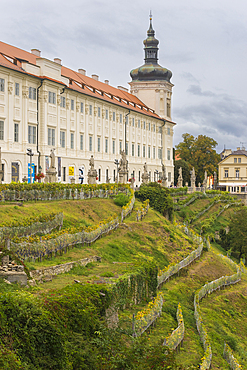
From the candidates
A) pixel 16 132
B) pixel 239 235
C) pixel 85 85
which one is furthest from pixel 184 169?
pixel 16 132

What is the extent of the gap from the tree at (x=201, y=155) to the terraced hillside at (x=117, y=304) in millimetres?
65783

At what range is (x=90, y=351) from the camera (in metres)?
13.9

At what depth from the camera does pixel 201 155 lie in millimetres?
106812

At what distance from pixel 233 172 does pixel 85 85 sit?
49.3 meters

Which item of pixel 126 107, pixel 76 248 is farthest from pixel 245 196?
pixel 76 248

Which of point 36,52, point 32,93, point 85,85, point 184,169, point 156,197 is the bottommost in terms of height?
point 156,197

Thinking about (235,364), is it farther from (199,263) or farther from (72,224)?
(199,263)

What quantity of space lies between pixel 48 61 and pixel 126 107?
80.7 ft

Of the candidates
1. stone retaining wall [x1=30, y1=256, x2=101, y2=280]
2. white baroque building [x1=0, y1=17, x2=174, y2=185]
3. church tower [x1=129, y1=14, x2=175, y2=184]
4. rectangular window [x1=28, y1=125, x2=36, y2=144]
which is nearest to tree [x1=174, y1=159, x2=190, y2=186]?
church tower [x1=129, y1=14, x2=175, y2=184]

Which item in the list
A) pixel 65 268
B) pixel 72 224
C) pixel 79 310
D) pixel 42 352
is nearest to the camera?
pixel 42 352

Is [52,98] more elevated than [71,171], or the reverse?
[52,98]

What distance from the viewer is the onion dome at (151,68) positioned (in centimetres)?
9569

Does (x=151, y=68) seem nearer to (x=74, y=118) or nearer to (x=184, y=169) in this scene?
(x=184, y=169)

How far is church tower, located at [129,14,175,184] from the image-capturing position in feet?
314
